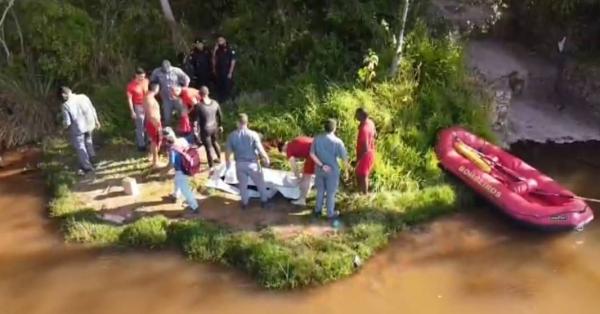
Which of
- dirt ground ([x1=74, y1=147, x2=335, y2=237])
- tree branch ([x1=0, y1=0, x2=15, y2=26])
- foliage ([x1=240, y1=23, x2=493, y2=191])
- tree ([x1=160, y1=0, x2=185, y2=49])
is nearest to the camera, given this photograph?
dirt ground ([x1=74, y1=147, x2=335, y2=237])

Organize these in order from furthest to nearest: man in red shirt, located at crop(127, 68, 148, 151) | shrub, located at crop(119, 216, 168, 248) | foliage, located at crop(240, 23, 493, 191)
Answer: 1. foliage, located at crop(240, 23, 493, 191)
2. man in red shirt, located at crop(127, 68, 148, 151)
3. shrub, located at crop(119, 216, 168, 248)

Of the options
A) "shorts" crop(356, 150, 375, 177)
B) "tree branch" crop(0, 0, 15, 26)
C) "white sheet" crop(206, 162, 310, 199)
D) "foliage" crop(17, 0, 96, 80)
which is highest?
"tree branch" crop(0, 0, 15, 26)

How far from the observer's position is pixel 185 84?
442 inches

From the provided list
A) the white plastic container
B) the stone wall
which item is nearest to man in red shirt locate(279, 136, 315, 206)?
the white plastic container

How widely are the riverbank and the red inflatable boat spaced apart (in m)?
0.46

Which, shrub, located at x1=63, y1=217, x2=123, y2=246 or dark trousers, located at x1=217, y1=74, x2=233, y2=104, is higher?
dark trousers, located at x1=217, y1=74, x2=233, y2=104

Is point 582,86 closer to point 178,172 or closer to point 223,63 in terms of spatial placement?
point 223,63

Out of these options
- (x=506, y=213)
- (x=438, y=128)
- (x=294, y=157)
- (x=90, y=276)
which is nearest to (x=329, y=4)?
(x=438, y=128)

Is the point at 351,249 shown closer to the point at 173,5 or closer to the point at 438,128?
the point at 438,128

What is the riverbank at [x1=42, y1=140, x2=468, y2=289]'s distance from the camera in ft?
31.0

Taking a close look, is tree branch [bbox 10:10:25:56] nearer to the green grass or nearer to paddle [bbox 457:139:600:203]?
the green grass

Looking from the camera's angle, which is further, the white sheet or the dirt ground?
the white sheet

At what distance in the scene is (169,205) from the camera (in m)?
10.5

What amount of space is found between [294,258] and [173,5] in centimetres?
669
